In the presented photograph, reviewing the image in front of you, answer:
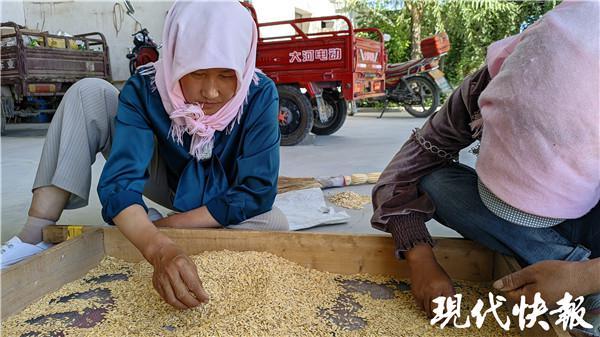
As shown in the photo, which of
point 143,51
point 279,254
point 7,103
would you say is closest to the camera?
point 279,254

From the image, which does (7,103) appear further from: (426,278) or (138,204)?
(426,278)

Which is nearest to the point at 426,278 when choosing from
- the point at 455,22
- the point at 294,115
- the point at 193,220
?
the point at 193,220

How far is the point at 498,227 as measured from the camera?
43.9 inches

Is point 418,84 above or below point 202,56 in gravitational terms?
below

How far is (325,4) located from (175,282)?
11.5m

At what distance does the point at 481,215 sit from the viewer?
1.15 meters

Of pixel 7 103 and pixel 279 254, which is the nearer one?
pixel 279 254

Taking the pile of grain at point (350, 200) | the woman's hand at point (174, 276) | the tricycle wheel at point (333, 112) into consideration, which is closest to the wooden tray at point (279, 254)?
the woman's hand at point (174, 276)

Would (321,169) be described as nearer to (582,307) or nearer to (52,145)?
(52,145)

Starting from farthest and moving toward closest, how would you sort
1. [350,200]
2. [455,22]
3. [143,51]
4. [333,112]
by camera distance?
[455,22] → [143,51] → [333,112] → [350,200]

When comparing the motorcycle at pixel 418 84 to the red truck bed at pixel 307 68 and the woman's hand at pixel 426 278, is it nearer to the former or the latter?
the red truck bed at pixel 307 68

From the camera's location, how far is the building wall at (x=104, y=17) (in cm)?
803

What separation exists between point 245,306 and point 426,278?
1.37 feet

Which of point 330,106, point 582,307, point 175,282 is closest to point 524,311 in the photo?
point 582,307
